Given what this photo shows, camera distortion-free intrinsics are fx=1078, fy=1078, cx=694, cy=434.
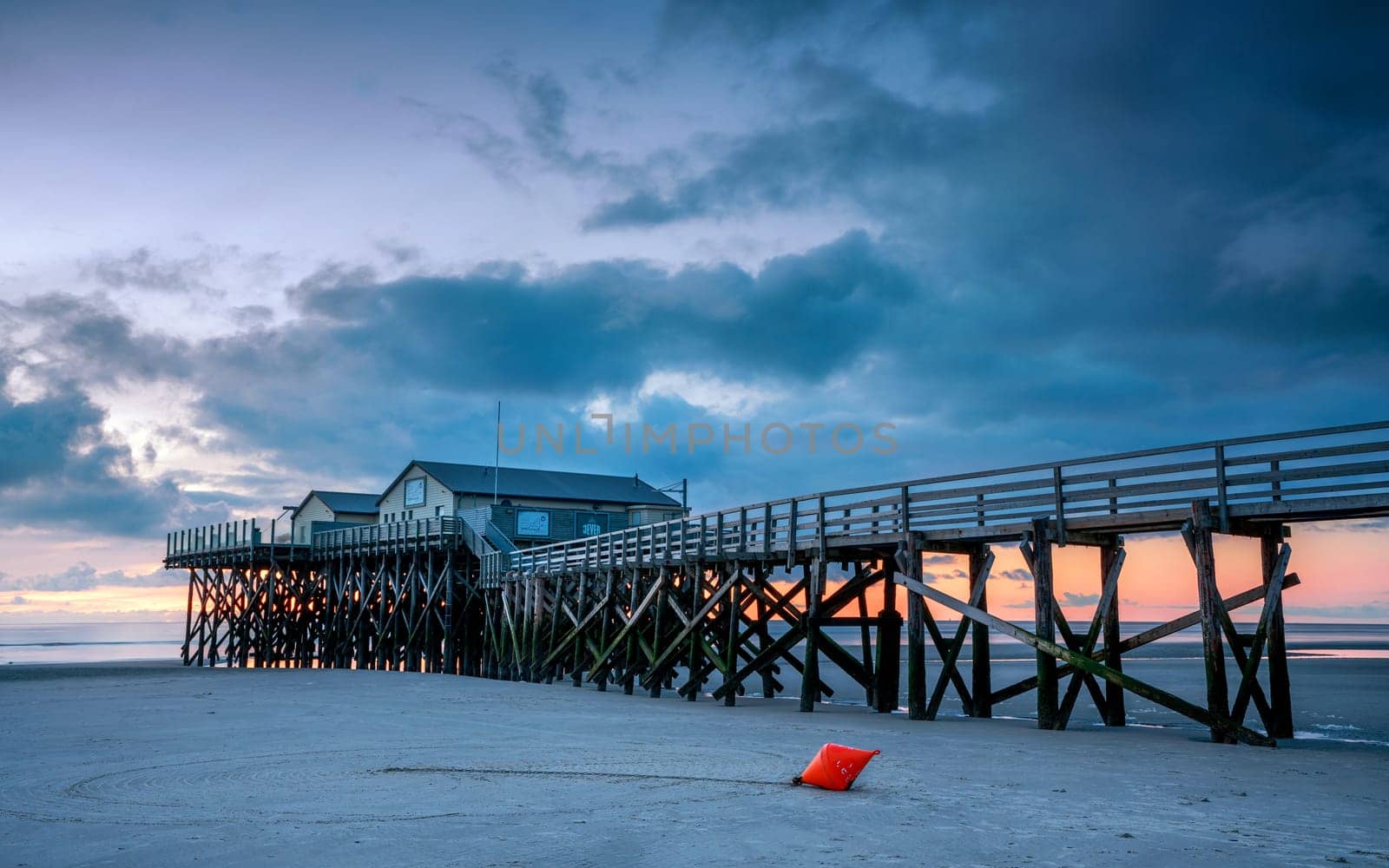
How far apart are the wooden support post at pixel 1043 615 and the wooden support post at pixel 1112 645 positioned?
1.04m

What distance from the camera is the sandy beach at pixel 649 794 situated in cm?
759

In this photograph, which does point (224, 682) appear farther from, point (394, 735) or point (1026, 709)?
point (1026, 709)

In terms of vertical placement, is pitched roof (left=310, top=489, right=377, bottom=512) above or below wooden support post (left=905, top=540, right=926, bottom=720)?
above

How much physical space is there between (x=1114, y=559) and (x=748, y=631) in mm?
8015

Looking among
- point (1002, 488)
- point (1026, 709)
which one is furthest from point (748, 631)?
point (1002, 488)

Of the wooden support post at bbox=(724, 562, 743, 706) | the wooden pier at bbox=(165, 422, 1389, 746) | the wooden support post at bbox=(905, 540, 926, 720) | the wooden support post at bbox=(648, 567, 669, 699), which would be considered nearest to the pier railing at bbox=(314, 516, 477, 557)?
the wooden pier at bbox=(165, 422, 1389, 746)

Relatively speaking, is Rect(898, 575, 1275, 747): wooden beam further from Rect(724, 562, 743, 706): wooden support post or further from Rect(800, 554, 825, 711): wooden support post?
Rect(724, 562, 743, 706): wooden support post

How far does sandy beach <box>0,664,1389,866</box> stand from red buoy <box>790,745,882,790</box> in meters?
0.13

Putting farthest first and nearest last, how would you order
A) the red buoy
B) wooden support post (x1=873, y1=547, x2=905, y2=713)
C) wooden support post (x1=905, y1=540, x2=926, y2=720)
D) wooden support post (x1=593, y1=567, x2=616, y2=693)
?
wooden support post (x1=593, y1=567, x2=616, y2=693) < wooden support post (x1=873, y1=547, x2=905, y2=713) < wooden support post (x1=905, y1=540, x2=926, y2=720) < the red buoy

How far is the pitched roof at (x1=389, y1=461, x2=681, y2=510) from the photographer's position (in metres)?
44.0

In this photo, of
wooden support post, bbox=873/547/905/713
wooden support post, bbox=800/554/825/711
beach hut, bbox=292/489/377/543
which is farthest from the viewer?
beach hut, bbox=292/489/377/543

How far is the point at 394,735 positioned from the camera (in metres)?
14.7

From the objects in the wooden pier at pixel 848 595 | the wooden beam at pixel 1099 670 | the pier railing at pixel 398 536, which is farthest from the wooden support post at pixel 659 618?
the pier railing at pixel 398 536

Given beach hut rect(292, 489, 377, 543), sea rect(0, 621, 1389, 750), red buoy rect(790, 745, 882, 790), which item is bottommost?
sea rect(0, 621, 1389, 750)
